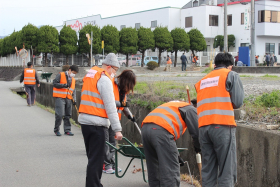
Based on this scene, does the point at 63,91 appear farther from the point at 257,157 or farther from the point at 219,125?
the point at 219,125

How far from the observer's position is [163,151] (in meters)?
4.50

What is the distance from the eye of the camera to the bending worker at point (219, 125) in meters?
4.36

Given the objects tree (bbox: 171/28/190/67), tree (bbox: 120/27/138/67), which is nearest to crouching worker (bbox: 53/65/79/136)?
tree (bbox: 120/27/138/67)

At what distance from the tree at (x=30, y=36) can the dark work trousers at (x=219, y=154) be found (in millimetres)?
40916

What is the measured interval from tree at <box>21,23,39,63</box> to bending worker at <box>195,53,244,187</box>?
134 feet

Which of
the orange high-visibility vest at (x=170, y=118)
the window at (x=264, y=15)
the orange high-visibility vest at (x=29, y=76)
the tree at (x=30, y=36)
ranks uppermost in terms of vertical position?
the window at (x=264, y=15)

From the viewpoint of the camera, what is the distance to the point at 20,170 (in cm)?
702

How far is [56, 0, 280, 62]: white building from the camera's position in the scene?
1975 inches

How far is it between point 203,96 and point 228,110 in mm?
363

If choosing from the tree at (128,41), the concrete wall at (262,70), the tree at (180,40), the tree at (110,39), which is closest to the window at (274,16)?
the tree at (180,40)

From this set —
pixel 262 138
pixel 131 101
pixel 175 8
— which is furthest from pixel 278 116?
pixel 175 8

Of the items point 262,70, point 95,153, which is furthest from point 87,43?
point 95,153

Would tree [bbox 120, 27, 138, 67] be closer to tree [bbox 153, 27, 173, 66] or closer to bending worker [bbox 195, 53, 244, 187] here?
tree [bbox 153, 27, 173, 66]

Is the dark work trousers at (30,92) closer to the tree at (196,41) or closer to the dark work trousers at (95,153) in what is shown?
the dark work trousers at (95,153)
